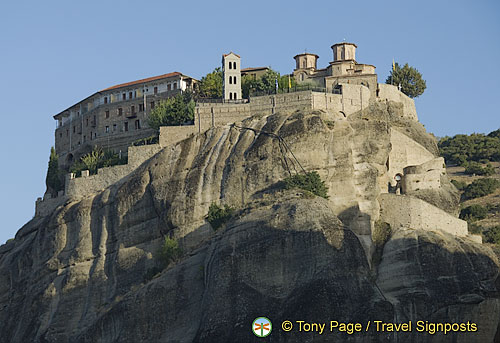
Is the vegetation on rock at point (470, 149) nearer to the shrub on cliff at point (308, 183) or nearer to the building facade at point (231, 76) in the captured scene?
the building facade at point (231, 76)

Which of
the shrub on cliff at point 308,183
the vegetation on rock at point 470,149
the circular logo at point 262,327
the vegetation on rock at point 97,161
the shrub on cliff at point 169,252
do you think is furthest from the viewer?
the vegetation on rock at point 470,149

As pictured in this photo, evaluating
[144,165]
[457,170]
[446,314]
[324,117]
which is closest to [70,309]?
[144,165]

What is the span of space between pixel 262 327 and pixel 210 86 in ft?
126

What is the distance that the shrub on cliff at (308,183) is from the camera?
8250 centimetres

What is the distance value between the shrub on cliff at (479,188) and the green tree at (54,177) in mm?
41450

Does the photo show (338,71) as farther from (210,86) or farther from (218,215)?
(218,215)

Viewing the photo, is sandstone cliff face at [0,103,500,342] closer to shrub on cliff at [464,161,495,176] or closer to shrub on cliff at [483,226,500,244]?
shrub on cliff at [483,226,500,244]

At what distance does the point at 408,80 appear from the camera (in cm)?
10969

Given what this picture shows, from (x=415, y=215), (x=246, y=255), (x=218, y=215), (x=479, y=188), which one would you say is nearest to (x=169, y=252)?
(x=218, y=215)

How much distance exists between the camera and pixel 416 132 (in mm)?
96875

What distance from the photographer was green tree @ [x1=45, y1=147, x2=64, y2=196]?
10850 centimetres

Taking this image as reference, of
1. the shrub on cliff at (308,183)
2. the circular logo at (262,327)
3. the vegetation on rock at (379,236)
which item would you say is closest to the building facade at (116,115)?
the shrub on cliff at (308,183)

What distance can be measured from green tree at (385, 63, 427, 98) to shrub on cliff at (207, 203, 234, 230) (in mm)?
31015

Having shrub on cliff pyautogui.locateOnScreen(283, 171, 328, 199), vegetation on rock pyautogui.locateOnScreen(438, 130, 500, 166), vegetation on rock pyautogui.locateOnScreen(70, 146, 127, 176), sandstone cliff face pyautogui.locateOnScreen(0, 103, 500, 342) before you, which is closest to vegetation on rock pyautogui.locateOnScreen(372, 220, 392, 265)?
sandstone cliff face pyautogui.locateOnScreen(0, 103, 500, 342)
